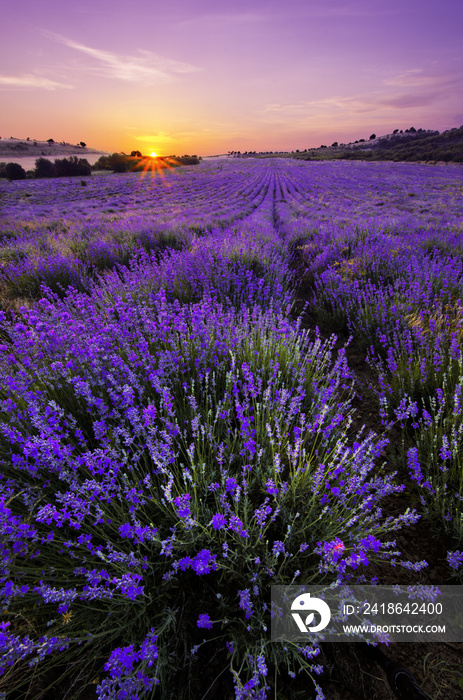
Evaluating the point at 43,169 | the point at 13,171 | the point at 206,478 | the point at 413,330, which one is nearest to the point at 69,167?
the point at 43,169

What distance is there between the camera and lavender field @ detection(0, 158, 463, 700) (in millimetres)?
1197

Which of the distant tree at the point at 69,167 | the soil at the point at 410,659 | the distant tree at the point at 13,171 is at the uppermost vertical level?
the distant tree at the point at 69,167

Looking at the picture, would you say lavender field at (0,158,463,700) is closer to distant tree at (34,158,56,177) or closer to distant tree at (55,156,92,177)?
distant tree at (55,156,92,177)

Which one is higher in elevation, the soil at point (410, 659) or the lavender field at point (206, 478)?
the lavender field at point (206, 478)

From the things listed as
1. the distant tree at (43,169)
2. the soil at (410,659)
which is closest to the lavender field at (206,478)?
the soil at (410,659)

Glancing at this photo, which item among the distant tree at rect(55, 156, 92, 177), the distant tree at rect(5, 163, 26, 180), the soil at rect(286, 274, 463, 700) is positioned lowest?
the soil at rect(286, 274, 463, 700)

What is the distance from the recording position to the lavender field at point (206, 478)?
1.20m

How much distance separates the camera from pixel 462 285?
12.8ft

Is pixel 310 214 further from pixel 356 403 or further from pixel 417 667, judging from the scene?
pixel 417 667

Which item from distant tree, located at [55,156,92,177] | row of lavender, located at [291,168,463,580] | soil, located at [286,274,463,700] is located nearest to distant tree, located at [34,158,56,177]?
distant tree, located at [55,156,92,177]

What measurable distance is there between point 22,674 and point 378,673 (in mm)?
1472

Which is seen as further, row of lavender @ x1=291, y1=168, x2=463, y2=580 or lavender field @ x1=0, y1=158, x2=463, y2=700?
row of lavender @ x1=291, y1=168, x2=463, y2=580

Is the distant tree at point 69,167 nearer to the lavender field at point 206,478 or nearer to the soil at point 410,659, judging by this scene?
the lavender field at point 206,478

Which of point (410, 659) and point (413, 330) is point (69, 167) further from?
point (410, 659)
